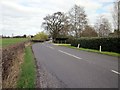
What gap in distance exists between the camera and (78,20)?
71.6 meters

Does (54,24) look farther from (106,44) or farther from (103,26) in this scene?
(106,44)

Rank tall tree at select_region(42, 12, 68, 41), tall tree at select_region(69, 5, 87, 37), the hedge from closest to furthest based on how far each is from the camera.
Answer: the hedge → tall tree at select_region(69, 5, 87, 37) → tall tree at select_region(42, 12, 68, 41)

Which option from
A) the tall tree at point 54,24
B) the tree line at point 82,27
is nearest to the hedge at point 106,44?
the tree line at point 82,27

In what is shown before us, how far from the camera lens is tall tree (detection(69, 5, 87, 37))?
234 feet

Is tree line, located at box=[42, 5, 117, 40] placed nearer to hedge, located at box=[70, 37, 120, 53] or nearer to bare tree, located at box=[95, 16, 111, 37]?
bare tree, located at box=[95, 16, 111, 37]

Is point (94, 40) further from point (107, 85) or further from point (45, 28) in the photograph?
point (45, 28)

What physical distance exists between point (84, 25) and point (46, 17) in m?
34.3

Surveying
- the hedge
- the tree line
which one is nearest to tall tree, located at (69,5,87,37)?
the tree line

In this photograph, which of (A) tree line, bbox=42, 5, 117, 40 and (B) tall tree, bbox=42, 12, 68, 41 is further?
(B) tall tree, bbox=42, 12, 68, 41

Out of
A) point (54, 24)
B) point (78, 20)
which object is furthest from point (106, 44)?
point (54, 24)

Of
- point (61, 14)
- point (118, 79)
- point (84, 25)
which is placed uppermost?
point (61, 14)

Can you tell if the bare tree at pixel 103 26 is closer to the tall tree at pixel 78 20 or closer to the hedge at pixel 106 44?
the tall tree at pixel 78 20

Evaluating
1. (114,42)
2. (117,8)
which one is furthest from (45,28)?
(114,42)

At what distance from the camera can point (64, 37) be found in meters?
90.5
